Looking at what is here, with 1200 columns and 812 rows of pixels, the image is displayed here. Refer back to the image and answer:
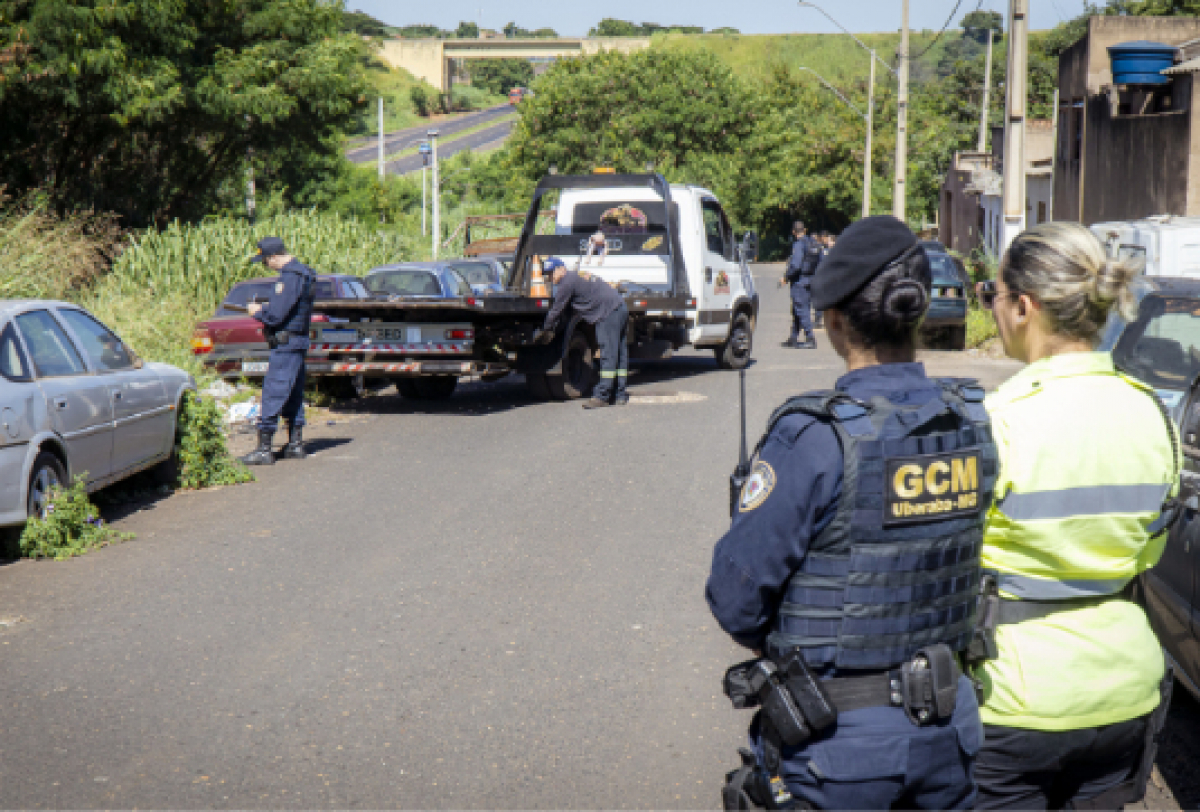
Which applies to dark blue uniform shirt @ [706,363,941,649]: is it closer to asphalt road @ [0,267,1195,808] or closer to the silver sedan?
asphalt road @ [0,267,1195,808]

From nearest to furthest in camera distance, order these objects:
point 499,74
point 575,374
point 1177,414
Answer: point 1177,414 < point 575,374 < point 499,74

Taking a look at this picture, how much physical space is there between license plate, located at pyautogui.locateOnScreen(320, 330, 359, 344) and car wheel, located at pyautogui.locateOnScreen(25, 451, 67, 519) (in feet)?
17.7

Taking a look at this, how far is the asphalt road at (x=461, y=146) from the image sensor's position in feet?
A: 274

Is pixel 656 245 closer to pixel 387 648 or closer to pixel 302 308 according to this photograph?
pixel 302 308

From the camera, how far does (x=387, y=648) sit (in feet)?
18.0

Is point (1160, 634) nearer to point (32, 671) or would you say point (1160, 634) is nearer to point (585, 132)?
point (32, 671)

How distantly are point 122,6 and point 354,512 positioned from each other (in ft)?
45.0

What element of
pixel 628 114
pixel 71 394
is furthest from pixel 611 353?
pixel 628 114

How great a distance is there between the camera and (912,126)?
196 ft

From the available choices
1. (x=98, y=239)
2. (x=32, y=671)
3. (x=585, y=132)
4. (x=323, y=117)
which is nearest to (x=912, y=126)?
(x=585, y=132)

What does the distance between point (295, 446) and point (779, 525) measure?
8811 millimetres

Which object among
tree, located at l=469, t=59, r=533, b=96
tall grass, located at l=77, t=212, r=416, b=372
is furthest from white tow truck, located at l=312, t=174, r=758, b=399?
tree, located at l=469, t=59, r=533, b=96

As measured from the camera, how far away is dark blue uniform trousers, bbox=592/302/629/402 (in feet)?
44.1

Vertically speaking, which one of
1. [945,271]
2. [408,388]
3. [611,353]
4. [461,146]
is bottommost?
[408,388]
